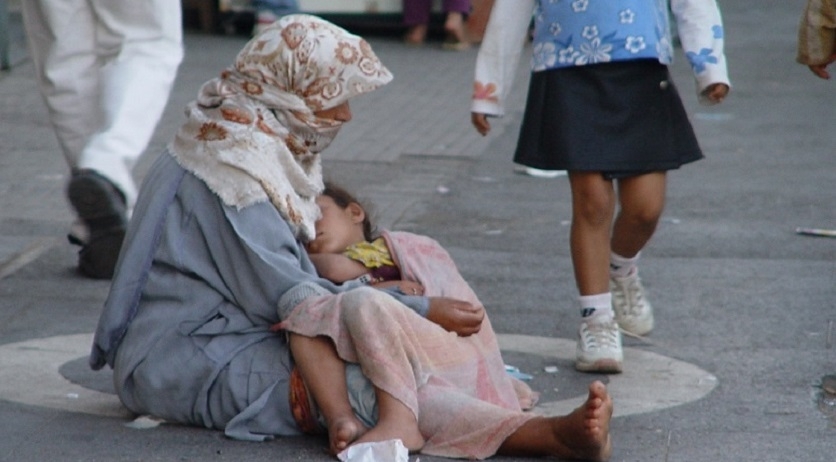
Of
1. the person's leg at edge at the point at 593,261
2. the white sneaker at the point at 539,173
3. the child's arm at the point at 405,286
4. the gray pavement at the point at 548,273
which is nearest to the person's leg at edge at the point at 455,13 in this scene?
the gray pavement at the point at 548,273

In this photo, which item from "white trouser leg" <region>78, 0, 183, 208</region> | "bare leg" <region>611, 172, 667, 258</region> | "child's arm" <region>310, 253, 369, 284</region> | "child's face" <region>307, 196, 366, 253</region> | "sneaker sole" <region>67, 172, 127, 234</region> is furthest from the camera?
"white trouser leg" <region>78, 0, 183, 208</region>

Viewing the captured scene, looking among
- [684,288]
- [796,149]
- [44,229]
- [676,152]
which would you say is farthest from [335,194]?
[796,149]

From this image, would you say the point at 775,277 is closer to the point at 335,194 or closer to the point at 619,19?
the point at 619,19

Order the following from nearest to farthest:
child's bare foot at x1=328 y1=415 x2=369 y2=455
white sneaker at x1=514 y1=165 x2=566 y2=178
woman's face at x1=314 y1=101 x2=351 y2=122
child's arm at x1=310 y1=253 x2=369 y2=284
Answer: child's bare foot at x1=328 y1=415 x2=369 y2=455, woman's face at x1=314 y1=101 x2=351 y2=122, child's arm at x1=310 y1=253 x2=369 y2=284, white sneaker at x1=514 y1=165 x2=566 y2=178

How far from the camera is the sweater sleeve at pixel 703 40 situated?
4.56 meters

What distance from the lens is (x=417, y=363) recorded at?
3.69m

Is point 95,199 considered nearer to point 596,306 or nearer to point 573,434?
point 596,306

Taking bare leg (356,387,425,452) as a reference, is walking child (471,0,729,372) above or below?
above

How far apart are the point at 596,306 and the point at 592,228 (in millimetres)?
235

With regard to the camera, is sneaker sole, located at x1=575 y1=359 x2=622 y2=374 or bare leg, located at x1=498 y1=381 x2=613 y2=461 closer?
bare leg, located at x1=498 y1=381 x2=613 y2=461

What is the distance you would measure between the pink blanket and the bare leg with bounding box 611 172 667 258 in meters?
1.08

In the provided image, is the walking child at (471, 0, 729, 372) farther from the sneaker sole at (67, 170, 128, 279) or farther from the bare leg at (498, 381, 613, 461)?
the sneaker sole at (67, 170, 128, 279)

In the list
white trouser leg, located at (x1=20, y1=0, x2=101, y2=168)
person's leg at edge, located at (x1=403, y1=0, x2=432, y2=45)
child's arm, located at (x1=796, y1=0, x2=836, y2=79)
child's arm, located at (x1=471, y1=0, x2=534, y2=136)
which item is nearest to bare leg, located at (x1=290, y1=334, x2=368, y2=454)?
child's arm, located at (x1=471, y1=0, x2=534, y2=136)

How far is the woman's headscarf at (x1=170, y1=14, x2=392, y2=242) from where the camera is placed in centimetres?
380
